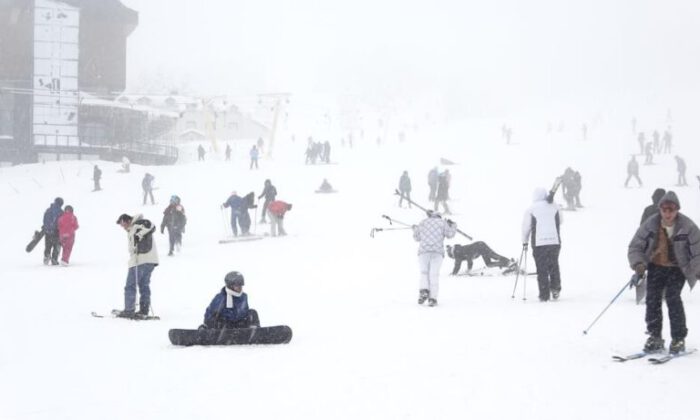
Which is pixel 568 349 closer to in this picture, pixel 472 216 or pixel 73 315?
pixel 73 315

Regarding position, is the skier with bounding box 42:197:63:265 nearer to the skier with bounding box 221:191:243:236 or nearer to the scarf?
the skier with bounding box 221:191:243:236

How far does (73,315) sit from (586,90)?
116 meters

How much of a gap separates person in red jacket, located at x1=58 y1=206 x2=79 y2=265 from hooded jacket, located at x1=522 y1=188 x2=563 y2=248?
34.0 ft

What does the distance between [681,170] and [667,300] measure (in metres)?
24.6

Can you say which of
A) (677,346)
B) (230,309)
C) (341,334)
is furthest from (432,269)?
(677,346)

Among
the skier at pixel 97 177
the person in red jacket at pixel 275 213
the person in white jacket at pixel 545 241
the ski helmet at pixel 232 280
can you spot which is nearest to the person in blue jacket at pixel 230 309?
the ski helmet at pixel 232 280

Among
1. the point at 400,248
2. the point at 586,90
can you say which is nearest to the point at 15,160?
the point at 400,248

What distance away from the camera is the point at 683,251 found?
6000 millimetres

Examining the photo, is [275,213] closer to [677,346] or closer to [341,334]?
[341,334]

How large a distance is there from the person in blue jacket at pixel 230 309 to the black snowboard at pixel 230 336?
17 cm

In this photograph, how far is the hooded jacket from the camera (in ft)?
32.5

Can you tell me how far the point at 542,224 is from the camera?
9.98 metres

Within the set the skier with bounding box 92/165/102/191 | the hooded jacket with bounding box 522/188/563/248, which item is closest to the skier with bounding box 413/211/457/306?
the hooded jacket with bounding box 522/188/563/248

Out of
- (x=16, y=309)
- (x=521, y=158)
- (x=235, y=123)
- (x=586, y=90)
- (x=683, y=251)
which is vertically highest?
(x=586, y=90)
